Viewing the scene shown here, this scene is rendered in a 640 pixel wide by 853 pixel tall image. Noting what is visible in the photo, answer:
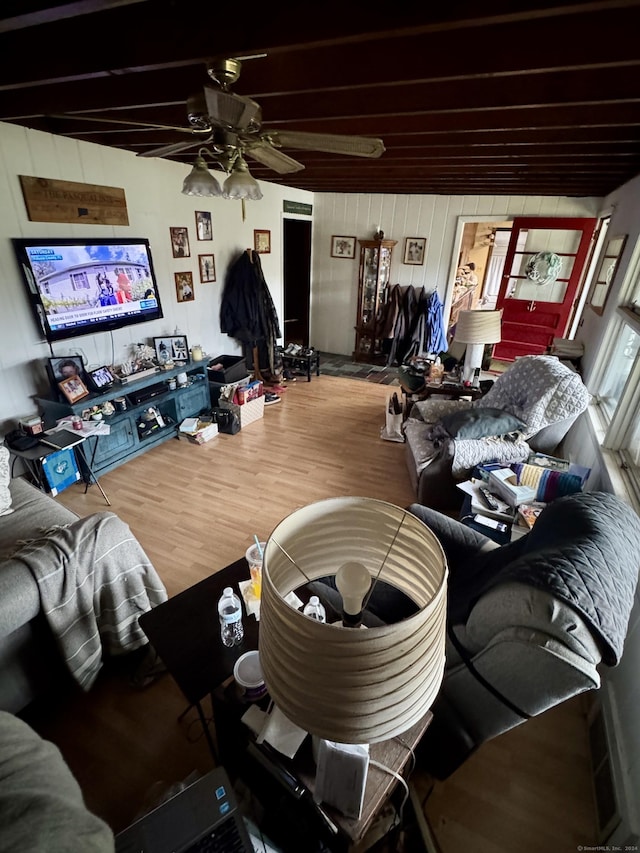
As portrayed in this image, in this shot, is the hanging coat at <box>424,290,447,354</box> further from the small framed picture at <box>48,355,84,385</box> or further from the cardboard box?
the cardboard box

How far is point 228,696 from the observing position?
1.18 m

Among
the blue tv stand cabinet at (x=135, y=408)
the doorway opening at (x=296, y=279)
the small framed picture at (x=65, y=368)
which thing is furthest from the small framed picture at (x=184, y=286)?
the doorway opening at (x=296, y=279)

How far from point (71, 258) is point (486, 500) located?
10.4ft

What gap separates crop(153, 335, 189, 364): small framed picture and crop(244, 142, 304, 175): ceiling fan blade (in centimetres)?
222

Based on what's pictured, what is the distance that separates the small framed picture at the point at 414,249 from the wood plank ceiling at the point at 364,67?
286cm

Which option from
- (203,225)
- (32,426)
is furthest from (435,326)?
(32,426)

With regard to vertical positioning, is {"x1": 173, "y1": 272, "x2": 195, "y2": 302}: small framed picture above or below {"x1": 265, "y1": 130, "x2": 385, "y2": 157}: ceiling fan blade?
below

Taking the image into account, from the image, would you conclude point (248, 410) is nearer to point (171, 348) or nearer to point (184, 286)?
point (171, 348)

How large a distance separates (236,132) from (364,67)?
1.64 feet

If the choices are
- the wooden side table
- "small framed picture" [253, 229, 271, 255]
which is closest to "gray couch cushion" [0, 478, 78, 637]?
the wooden side table

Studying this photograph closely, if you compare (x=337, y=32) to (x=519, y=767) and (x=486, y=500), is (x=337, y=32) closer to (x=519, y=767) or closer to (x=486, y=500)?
(x=486, y=500)

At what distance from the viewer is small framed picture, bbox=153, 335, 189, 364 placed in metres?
3.71

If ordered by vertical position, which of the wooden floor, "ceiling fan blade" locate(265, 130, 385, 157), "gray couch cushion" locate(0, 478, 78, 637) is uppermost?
"ceiling fan blade" locate(265, 130, 385, 157)

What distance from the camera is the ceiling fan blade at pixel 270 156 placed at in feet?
5.09
